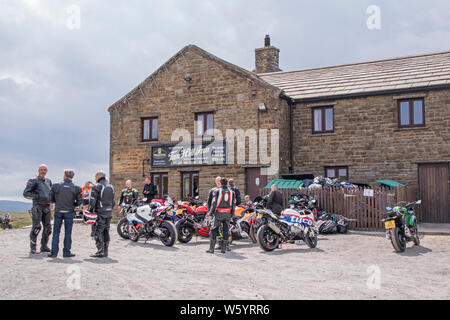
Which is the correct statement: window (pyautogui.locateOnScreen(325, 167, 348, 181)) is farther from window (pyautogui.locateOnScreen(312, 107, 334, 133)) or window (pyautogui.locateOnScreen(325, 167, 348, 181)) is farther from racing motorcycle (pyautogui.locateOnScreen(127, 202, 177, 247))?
racing motorcycle (pyautogui.locateOnScreen(127, 202, 177, 247))

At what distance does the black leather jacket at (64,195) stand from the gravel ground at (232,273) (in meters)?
1.06

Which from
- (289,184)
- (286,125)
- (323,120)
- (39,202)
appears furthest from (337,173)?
(39,202)

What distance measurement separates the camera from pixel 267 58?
94.3 feet

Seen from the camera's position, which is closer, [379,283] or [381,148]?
[379,283]

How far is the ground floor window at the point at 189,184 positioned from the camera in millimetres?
21766

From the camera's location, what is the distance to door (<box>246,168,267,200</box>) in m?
20.2

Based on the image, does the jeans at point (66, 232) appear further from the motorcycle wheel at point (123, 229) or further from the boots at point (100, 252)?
the motorcycle wheel at point (123, 229)

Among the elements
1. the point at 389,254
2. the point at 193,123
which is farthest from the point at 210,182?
the point at 389,254

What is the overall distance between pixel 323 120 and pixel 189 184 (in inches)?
252

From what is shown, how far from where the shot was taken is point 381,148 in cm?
2005

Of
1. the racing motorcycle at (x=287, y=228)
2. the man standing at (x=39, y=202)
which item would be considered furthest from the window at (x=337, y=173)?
the man standing at (x=39, y=202)
